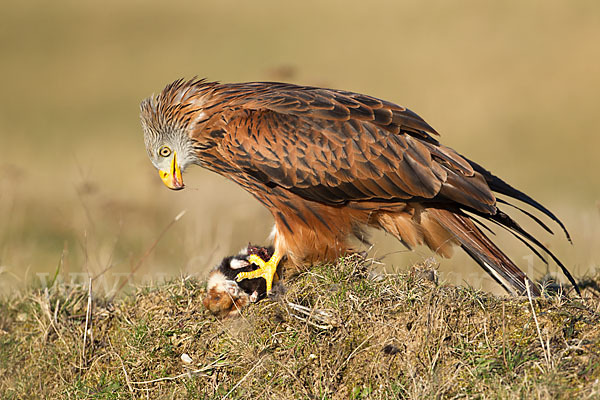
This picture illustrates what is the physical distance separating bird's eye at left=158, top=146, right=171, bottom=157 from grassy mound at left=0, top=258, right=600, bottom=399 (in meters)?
1.30

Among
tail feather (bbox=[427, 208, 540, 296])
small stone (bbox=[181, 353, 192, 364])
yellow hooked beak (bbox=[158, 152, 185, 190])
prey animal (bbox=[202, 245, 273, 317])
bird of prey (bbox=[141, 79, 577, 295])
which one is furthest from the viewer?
yellow hooked beak (bbox=[158, 152, 185, 190])

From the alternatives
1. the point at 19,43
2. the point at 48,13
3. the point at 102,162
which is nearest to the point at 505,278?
the point at 102,162

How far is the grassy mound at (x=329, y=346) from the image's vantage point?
182 inches

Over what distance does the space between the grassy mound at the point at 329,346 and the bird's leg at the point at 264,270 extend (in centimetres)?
26

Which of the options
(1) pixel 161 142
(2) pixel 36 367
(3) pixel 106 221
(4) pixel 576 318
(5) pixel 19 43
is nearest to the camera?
(4) pixel 576 318

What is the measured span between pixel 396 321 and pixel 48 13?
28.0 m

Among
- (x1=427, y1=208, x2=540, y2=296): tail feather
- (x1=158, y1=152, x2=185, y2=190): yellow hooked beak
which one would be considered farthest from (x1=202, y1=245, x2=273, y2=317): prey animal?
(x1=427, y1=208, x2=540, y2=296): tail feather

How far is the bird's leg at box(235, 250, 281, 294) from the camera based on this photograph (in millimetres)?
5859

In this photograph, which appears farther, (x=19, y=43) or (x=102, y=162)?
(x=19, y=43)

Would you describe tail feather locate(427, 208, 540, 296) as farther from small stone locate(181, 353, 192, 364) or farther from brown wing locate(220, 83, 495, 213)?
small stone locate(181, 353, 192, 364)

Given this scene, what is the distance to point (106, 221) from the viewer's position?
10930mm

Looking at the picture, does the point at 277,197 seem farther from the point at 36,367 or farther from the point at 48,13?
the point at 48,13

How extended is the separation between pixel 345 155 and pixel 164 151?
5.50 ft

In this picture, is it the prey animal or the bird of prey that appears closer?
the prey animal
